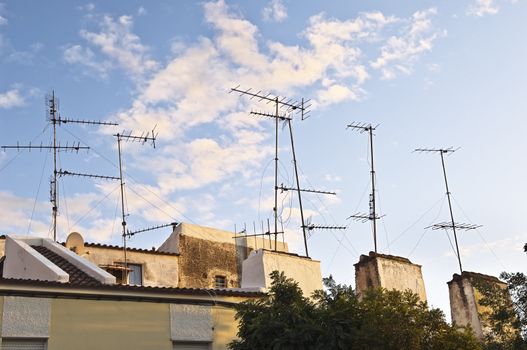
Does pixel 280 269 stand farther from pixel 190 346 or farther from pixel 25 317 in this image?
pixel 25 317

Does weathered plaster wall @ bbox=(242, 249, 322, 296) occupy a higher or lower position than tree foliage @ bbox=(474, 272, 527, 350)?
higher

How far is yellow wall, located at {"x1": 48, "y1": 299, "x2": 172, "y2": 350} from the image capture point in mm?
13414

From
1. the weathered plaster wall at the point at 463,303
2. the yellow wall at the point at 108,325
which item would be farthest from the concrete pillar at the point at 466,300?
the yellow wall at the point at 108,325

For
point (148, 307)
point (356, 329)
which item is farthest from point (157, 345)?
point (356, 329)

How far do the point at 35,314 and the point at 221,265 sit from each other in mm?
13303

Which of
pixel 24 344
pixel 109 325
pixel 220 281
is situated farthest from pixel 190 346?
pixel 220 281

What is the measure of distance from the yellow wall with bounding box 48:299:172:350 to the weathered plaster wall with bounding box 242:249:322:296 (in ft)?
15.0

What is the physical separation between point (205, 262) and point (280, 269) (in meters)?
6.97

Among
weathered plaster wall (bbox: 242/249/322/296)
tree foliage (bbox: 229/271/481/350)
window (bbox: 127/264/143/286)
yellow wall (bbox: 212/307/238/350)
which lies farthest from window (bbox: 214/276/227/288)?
tree foliage (bbox: 229/271/481/350)

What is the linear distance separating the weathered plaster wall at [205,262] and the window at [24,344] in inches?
440

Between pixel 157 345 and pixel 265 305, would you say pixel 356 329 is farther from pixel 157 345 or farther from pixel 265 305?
pixel 157 345

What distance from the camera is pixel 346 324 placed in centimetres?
1359

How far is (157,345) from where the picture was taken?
14.3 m

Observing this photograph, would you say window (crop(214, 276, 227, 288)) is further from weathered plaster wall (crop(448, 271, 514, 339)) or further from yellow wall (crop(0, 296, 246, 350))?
yellow wall (crop(0, 296, 246, 350))
